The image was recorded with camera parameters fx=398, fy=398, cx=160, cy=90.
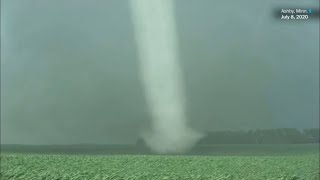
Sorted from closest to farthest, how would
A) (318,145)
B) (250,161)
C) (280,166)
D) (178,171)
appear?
(178,171) → (280,166) → (250,161) → (318,145)

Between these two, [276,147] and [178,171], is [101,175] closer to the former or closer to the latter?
[178,171]

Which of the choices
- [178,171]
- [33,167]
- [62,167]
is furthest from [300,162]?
[33,167]

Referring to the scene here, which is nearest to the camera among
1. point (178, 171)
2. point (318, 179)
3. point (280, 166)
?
point (318, 179)

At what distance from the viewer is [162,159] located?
38.3ft

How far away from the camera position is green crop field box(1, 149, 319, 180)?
909 cm

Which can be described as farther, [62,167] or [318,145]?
[318,145]

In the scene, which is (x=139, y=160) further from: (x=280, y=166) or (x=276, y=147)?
(x=276, y=147)

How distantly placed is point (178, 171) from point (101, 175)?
1841 mm

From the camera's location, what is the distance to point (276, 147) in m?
15.9

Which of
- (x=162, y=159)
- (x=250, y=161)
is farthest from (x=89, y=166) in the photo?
(x=250, y=161)

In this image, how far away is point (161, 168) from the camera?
1015 centimetres

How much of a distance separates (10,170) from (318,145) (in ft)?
36.0

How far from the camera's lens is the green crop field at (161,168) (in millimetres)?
9086

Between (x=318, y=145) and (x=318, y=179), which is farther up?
(x=318, y=145)
